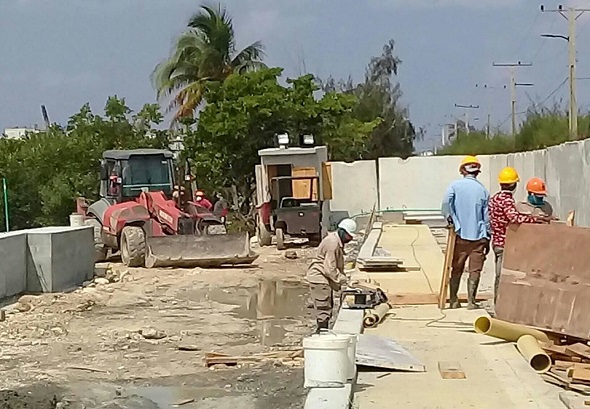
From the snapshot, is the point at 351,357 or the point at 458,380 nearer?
the point at 351,357

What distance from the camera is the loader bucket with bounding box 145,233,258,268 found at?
66.6ft

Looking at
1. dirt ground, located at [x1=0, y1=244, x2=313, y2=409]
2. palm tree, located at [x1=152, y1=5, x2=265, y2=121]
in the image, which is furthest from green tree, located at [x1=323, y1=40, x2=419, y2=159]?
dirt ground, located at [x1=0, y1=244, x2=313, y2=409]

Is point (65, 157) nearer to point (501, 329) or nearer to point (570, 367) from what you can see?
point (501, 329)

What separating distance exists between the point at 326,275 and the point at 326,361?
3.35 meters

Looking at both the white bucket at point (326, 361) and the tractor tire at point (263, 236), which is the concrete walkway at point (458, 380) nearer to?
the white bucket at point (326, 361)

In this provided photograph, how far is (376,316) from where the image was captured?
36.8 ft

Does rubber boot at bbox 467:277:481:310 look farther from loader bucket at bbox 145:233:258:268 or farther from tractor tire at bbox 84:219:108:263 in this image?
tractor tire at bbox 84:219:108:263

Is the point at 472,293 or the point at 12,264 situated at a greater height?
the point at 12,264

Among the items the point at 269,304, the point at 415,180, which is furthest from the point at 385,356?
the point at 415,180

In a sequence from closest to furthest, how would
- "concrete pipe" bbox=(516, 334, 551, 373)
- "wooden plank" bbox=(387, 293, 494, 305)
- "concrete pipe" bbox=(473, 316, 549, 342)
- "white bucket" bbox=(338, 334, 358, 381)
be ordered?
"white bucket" bbox=(338, 334, 358, 381)
"concrete pipe" bbox=(516, 334, 551, 373)
"concrete pipe" bbox=(473, 316, 549, 342)
"wooden plank" bbox=(387, 293, 494, 305)

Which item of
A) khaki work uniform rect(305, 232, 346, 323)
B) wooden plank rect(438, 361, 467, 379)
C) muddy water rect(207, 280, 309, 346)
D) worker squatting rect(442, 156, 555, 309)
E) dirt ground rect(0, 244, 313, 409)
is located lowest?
muddy water rect(207, 280, 309, 346)

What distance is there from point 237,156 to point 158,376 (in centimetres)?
2271

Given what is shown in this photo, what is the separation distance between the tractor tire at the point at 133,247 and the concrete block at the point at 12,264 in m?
4.26

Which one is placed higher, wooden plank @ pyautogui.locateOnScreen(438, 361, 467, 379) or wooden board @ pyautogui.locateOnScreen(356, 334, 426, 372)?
wooden board @ pyautogui.locateOnScreen(356, 334, 426, 372)
